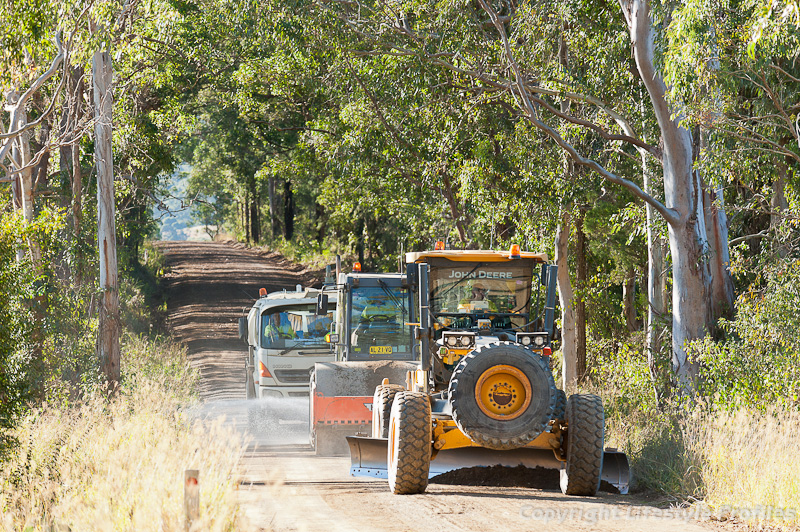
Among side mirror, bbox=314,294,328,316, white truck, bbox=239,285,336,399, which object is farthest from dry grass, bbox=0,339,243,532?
side mirror, bbox=314,294,328,316

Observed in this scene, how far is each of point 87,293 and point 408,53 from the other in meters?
8.33

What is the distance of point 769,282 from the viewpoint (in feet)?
38.9

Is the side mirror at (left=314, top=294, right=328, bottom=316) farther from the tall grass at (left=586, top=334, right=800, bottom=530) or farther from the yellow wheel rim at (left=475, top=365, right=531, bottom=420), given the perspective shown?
the yellow wheel rim at (left=475, top=365, right=531, bottom=420)

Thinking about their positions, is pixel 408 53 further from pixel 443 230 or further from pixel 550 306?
pixel 443 230

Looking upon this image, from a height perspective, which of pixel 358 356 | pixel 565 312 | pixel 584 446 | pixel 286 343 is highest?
pixel 565 312

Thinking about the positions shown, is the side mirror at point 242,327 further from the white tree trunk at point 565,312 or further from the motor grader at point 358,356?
the white tree trunk at point 565,312

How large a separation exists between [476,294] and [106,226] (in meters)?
9.50

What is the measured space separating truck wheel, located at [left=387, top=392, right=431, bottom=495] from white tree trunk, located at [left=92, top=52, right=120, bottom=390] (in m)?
9.28

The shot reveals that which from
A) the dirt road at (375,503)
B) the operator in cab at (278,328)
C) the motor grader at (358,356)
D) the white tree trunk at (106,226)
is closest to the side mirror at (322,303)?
the motor grader at (358,356)

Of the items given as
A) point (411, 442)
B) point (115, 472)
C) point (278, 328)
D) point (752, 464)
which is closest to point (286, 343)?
point (278, 328)

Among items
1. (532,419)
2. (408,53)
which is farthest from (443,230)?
(532,419)

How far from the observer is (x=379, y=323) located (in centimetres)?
1342

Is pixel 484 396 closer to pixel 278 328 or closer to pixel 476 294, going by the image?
pixel 476 294

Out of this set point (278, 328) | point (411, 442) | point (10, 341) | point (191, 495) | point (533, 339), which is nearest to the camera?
point (191, 495)
